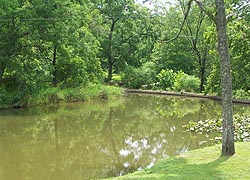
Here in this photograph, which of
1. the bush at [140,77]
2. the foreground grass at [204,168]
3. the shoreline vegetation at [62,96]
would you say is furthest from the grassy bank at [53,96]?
the foreground grass at [204,168]

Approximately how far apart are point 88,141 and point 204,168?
5.73 metres

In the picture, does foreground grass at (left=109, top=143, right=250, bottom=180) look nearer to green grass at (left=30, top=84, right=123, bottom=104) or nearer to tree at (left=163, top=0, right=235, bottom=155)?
tree at (left=163, top=0, right=235, bottom=155)

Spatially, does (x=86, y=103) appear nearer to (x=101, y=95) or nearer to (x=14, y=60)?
(x=101, y=95)

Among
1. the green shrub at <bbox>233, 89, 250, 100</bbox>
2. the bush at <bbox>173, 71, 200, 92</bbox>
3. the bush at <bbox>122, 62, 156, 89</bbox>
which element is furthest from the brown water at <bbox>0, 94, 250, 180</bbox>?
the bush at <bbox>122, 62, 156, 89</bbox>

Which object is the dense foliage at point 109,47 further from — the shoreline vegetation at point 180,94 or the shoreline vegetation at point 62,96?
the shoreline vegetation at point 180,94

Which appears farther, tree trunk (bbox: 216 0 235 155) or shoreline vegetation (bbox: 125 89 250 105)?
shoreline vegetation (bbox: 125 89 250 105)

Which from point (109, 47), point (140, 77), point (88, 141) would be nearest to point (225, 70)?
point (88, 141)

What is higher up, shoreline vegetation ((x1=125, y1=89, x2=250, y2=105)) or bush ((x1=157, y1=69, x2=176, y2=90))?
bush ((x1=157, y1=69, x2=176, y2=90))

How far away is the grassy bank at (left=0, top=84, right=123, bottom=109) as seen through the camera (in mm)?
19516

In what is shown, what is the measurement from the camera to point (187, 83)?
27516 mm

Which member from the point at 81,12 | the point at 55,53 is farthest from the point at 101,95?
the point at 81,12

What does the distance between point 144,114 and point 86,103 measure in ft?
19.7

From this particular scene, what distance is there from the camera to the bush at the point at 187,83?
89.8ft

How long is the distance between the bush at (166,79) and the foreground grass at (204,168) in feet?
70.9
